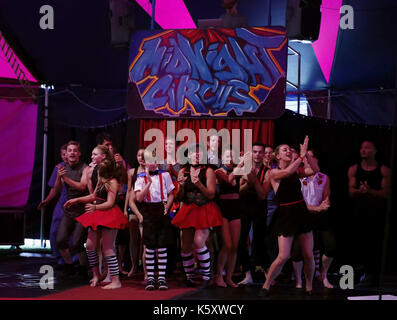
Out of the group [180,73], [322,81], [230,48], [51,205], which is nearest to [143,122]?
[180,73]

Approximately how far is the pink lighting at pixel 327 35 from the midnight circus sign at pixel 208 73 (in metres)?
2.39

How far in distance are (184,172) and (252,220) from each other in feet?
3.41

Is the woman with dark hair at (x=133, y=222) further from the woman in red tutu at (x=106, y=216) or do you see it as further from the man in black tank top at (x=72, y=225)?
the man in black tank top at (x=72, y=225)

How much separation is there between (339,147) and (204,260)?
2.55 m

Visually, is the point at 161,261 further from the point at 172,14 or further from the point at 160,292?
the point at 172,14

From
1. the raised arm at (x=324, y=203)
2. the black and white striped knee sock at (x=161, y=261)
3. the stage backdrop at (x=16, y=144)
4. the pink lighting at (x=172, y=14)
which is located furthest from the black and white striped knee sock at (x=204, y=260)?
the pink lighting at (x=172, y=14)

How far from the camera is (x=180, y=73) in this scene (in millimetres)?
8133

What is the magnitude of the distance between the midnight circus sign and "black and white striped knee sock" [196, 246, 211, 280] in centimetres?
209

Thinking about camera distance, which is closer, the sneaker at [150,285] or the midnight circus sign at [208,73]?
the sneaker at [150,285]

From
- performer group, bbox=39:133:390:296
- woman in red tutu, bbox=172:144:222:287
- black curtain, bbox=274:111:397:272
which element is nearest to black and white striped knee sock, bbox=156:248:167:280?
performer group, bbox=39:133:390:296

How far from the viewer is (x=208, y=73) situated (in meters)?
8.02

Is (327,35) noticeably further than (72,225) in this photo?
Yes

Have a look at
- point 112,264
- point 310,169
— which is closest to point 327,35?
point 310,169

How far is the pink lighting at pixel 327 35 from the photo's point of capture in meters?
9.87
